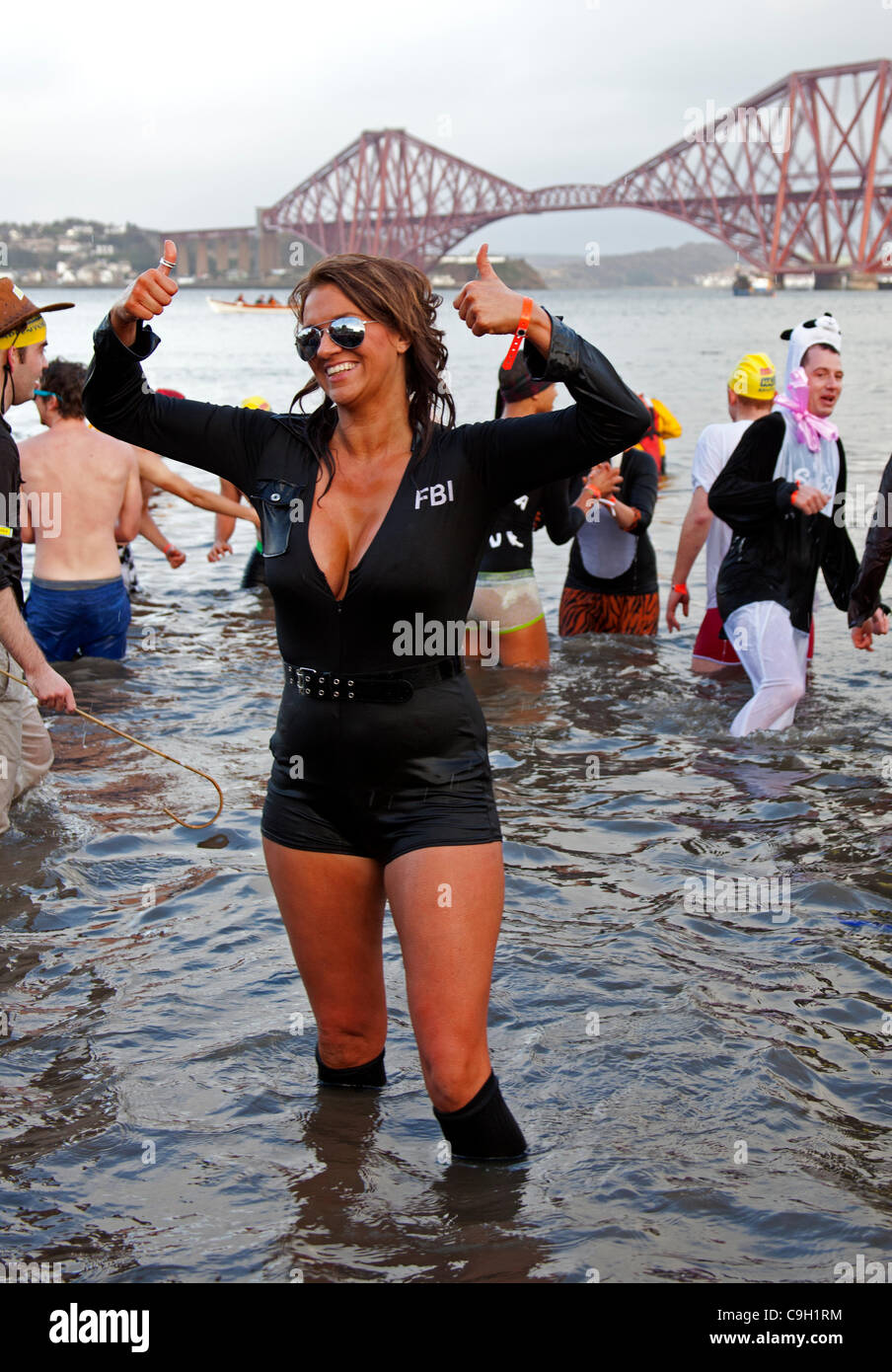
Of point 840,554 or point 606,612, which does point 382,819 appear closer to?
point 840,554

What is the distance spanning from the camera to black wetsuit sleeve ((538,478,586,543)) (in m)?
7.16

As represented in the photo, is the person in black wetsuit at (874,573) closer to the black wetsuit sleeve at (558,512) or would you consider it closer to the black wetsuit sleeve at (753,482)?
the black wetsuit sleeve at (753,482)

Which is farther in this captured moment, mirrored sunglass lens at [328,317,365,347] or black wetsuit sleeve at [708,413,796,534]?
black wetsuit sleeve at [708,413,796,534]

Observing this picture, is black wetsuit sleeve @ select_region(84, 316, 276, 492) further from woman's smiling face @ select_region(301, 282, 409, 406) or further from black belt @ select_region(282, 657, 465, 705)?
black belt @ select_region(282, 657, 465, 705)

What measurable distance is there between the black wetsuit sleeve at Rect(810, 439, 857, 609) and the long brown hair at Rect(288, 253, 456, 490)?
3900 mm

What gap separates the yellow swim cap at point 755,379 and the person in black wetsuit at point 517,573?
3.45 feet

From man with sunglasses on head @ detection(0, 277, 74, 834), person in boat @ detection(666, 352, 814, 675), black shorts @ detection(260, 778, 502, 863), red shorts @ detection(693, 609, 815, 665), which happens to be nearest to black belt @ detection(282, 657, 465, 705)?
black shorts @ detection(260, 778, 502, 863)

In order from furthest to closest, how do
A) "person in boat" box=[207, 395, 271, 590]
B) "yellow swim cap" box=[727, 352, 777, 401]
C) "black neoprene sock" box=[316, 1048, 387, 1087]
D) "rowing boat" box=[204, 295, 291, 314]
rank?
"rowing boat" box=[204, 295, 291, 314]
"person in boat" box=[207, 395, 271, 590]
"yellow swim cap" box=[727, 352, 777, 401]
"black neoprene sock" box=[316, 1048, 387, 1087]

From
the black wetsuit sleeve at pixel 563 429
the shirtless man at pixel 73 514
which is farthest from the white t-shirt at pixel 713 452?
the black wetsuit sleeve at pixel 563 429

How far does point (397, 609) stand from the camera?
2.82 metres

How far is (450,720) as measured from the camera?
2.88 metres

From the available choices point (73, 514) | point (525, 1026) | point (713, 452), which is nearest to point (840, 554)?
point (713, 452)

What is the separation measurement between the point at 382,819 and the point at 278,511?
27.8 inches
